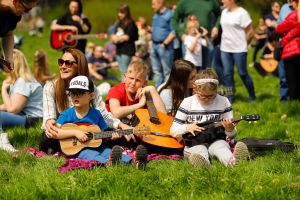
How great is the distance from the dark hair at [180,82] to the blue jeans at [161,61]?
5.00m

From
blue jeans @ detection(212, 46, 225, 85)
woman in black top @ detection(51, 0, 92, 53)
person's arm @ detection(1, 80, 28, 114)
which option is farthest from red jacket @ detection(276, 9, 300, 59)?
woman in black top @ detection(51, 0, 92, 53)

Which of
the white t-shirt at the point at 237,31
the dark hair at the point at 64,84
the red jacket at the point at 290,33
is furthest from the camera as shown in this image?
the white t-shirt at the point at 237,31

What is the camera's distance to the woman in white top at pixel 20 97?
9078 mm

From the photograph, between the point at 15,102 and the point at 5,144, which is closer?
the point at 5,144

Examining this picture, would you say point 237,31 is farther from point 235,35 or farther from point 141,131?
point 141,131

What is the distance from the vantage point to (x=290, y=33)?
33.1ft

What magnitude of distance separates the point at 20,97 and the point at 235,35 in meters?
4.01

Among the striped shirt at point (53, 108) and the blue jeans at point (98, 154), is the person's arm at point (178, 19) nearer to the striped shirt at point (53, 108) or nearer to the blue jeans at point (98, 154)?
the striped shirt at point (53, 108)

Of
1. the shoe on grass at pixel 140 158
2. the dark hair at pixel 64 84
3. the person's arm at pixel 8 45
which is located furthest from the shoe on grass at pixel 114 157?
the person's arm at pixel 8 45

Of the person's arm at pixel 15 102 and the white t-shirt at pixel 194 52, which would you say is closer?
the person's arm at pixel 15 102

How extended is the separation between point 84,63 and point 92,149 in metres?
1.11

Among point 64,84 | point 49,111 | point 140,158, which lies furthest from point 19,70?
point 140,158

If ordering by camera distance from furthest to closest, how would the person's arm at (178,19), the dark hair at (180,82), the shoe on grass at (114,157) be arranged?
the person's arm at (178,19), the dark hair at (180,82), the shoe on grass at (114,157)

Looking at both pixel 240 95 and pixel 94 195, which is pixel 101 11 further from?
Answer: pixel 94 195
